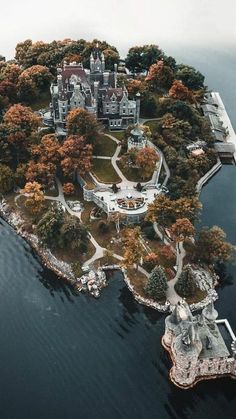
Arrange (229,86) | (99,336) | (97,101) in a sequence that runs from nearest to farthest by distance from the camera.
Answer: (99,336) < (97,101) < (229,86)

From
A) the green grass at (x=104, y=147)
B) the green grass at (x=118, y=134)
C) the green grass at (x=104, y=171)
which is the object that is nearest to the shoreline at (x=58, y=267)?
the green grass at (x=104, y=171)

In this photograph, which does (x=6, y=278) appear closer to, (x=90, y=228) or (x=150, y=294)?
(x=90, y=228)

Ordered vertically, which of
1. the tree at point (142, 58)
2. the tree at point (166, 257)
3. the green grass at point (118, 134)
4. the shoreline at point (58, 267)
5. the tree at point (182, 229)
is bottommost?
the shoreline at point (58, 267)

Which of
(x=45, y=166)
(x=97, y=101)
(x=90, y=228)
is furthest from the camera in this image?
(x=97, y=101)

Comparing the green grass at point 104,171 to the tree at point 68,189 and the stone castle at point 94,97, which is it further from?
the stone castle at point 94,97

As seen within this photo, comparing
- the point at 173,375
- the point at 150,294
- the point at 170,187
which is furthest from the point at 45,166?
the point at 173,375

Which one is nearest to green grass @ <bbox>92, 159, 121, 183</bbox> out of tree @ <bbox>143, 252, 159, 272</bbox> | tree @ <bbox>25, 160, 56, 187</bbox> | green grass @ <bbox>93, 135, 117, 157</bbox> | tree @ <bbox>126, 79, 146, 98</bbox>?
green grass @ <bbox>93, 135, 117, 157</bbox>

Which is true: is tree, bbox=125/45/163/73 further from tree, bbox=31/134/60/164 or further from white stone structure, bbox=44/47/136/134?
tree, bbox=31/134/60/164
